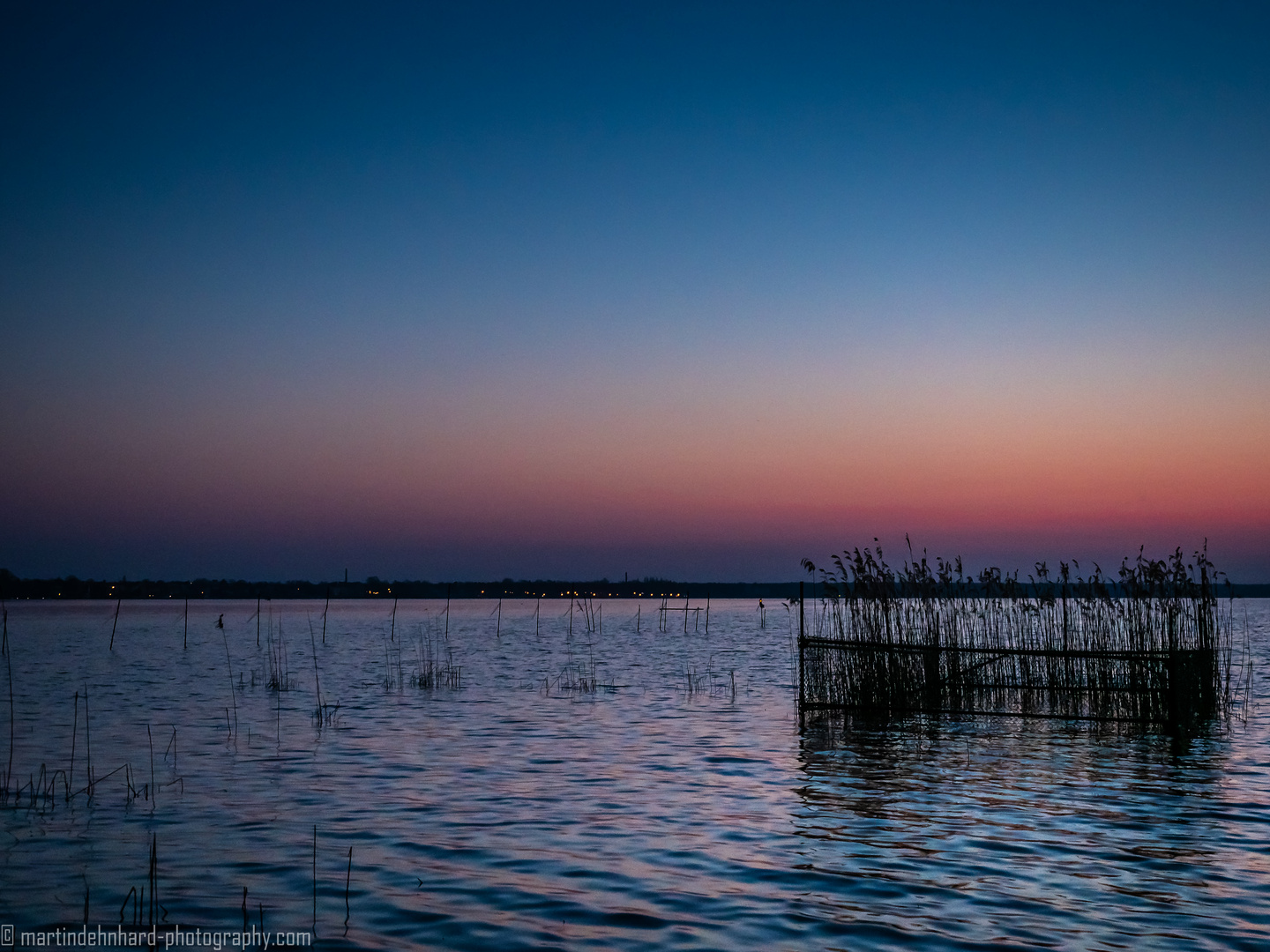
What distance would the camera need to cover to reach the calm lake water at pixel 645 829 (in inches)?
309

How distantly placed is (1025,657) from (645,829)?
12171 mm

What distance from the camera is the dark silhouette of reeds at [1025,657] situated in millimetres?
19438

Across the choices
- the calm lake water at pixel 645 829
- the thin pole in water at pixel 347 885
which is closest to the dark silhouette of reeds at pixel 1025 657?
the calm lake water at pixel 645 829

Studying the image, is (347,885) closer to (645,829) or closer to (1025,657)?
(645,829)

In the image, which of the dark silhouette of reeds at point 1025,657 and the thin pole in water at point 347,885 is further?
the dark silhouette of reeds at point 1025,657

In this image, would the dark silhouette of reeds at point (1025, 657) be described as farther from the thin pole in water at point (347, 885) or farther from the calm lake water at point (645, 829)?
the thin pole in water at point (347, 885)

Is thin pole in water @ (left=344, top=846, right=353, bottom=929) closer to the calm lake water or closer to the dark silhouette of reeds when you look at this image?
the calm lake water

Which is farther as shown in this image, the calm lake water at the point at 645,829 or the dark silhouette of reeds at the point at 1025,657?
the dark silhouette of reeds at the point at 1025,657

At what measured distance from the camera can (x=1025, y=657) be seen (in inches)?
811

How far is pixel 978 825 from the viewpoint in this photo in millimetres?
10781

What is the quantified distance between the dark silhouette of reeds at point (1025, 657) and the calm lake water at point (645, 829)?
94 centimetres

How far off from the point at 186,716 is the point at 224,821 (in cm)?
1040

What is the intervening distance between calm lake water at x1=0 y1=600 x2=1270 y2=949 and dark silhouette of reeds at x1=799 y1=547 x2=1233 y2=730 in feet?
3.07

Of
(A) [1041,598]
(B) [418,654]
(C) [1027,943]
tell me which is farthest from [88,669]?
(C) [1027,943]
